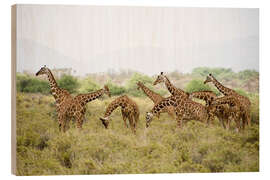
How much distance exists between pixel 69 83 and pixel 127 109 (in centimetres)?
132

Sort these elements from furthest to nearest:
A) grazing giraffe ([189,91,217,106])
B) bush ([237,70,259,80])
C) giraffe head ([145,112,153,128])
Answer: bush ([237,70,259,80]) → grazing giraffe ([189,91,217,106]) → giraffe head ([145,112,153,128])

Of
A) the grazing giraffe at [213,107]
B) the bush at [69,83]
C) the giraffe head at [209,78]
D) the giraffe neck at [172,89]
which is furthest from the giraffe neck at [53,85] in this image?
the giraffe head at [209,78]

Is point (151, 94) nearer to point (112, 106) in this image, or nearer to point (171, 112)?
point (171, 112)

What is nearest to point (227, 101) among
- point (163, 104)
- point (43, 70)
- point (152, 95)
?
point (163, 104)

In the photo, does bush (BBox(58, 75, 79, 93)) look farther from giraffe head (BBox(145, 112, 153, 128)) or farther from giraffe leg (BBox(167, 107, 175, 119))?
giraffe leg (BBox(167, 107, 175, 119))

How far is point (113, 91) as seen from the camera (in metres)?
9.28

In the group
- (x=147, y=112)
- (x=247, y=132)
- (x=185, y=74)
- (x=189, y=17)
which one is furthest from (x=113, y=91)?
(x=247, y=132)

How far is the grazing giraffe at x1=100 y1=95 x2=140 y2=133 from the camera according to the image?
30.3 ft

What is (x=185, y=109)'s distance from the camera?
9.44 m

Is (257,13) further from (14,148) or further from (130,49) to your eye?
(14,148)

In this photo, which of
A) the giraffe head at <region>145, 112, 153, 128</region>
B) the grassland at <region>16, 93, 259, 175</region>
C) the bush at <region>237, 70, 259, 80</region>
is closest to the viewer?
the grassland at <region>16, 93, 259, 175</region>

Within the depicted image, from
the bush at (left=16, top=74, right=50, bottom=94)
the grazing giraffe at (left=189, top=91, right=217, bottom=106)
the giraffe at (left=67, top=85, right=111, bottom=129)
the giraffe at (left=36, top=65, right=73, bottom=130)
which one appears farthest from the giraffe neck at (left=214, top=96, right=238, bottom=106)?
the bush at (left=16, top=74, right=50, bottom=94)

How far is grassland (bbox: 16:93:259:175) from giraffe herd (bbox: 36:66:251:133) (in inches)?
4.7

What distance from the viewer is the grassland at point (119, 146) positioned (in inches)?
348
